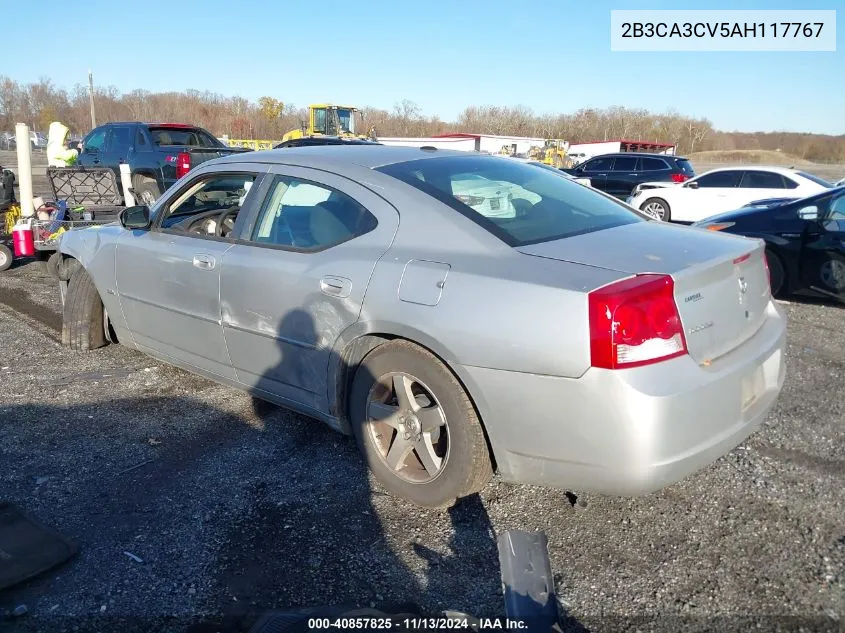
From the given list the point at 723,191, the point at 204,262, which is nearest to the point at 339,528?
the point at 204,262

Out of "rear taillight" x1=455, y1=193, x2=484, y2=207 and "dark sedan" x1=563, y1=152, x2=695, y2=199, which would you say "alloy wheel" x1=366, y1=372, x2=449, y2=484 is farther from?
"dark sedan" x1=563, y1=152, x2=695, y2=199

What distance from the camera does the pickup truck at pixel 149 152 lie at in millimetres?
12781

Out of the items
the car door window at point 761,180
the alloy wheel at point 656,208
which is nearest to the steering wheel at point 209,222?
the alloy wheel at point 656,208

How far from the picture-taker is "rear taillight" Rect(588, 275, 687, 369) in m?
2.40

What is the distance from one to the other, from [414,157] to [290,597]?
7.61ft

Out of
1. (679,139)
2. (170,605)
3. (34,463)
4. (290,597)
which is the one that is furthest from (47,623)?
(679,139)

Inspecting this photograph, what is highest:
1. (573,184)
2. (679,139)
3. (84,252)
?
(679,139)

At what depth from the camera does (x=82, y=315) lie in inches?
206

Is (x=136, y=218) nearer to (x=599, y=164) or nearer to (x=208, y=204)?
(x=208, y=204)

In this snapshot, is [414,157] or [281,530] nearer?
[281,530]

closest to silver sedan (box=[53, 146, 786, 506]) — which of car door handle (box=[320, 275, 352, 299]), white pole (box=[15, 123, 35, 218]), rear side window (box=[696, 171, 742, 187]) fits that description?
car door handle (box=[320, 275, 352, 299])

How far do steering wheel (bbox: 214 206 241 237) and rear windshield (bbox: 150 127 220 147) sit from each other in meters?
9.98

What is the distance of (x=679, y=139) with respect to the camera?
253ft

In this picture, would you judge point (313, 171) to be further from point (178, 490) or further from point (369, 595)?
point (369, 595)
